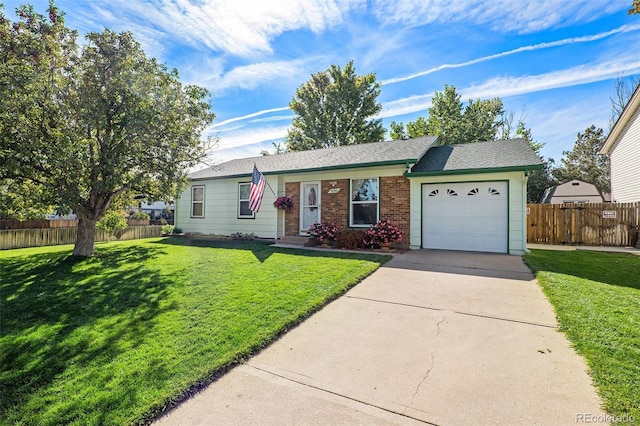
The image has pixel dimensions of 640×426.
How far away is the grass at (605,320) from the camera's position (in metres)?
2.32

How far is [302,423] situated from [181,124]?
323 inches

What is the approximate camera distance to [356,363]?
9.46 ft

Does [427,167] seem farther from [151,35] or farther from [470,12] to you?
[151,35]

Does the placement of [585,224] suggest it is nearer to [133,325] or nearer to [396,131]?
[133,325]

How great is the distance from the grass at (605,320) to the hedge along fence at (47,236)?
15396 millimetres

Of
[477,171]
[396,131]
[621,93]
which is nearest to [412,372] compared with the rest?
[477,171]

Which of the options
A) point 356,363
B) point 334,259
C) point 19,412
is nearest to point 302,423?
point 356,363

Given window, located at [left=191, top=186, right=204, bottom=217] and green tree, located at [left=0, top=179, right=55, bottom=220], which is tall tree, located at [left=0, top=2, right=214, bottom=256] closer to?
green tree, located at [left=0, top=179, right=55, bottom=220]

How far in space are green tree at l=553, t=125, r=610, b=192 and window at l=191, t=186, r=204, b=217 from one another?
40566 mm

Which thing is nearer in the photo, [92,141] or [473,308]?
[473,308]

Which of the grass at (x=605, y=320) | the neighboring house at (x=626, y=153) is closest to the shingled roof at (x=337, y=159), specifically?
the grass at (x=605, y=320)

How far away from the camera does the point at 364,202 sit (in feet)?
34.4

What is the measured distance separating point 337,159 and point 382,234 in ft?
12.9

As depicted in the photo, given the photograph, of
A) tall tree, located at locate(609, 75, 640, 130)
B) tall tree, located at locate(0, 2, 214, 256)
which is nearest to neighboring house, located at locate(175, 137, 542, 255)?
tall tree, located at locate(0, 2, 214, 256)
